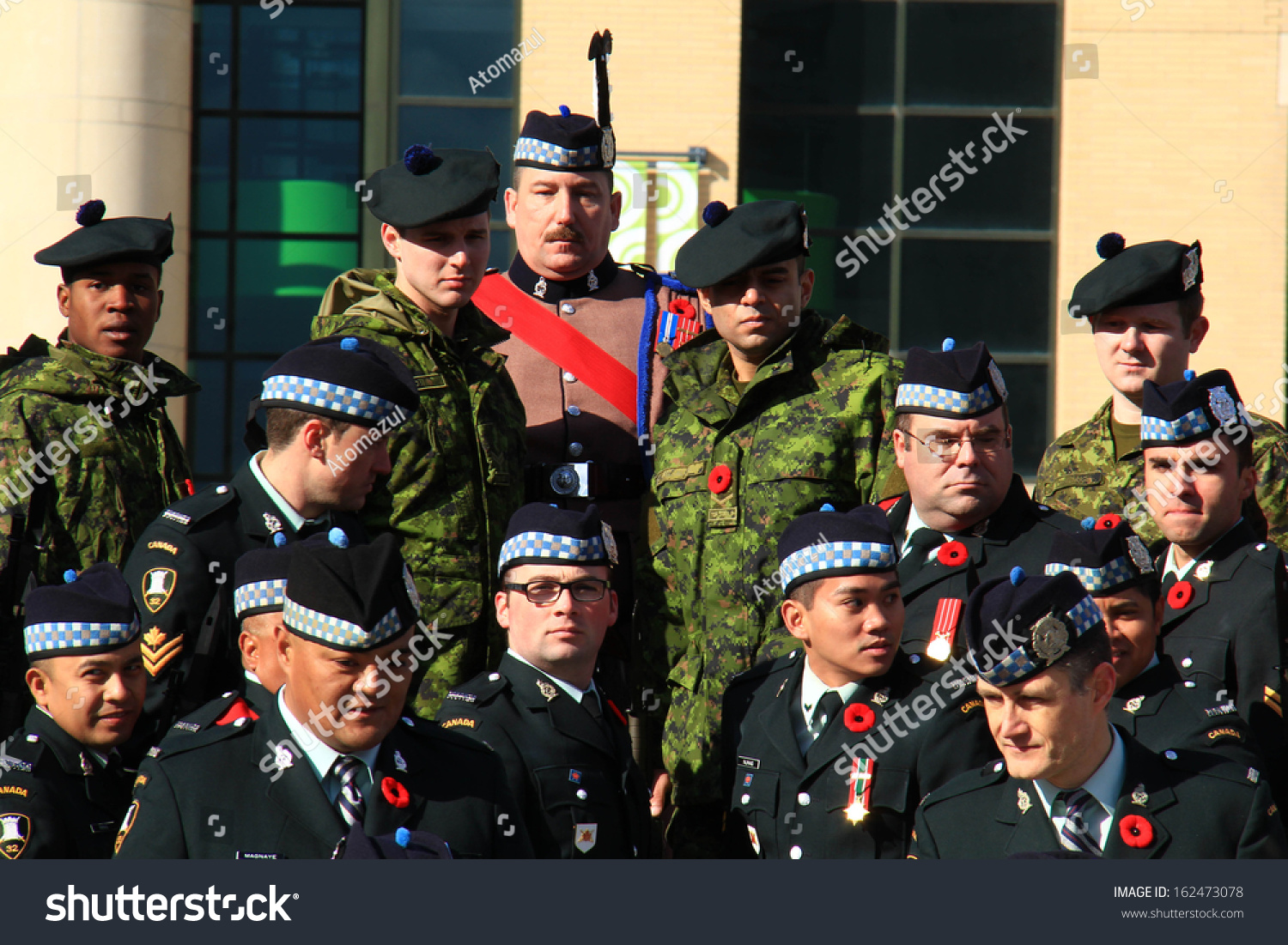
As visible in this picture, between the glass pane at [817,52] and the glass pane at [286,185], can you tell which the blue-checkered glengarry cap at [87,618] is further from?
the glass pane at [817,52]

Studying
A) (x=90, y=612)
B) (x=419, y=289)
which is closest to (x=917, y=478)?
(x=419, y=289)

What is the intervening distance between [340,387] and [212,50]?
6722 mm

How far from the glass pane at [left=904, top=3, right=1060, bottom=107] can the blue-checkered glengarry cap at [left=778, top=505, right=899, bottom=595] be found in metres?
6.57

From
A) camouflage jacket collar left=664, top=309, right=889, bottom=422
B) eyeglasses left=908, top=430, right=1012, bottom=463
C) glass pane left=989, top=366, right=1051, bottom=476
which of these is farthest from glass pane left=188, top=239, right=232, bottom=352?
eyeglasses left=908, top=430, right=1012, bottom=463

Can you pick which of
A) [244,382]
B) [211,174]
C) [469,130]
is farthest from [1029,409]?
[211,174]

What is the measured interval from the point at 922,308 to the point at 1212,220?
1.84m

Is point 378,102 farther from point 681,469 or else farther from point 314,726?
point 314,726

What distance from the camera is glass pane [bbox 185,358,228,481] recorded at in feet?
32.7

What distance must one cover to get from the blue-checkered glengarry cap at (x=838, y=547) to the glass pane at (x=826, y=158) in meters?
Answer: 6.14

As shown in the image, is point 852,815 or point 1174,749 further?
point 852,815

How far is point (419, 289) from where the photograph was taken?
4715 mm

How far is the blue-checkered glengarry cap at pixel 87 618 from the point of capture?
4.04 metres

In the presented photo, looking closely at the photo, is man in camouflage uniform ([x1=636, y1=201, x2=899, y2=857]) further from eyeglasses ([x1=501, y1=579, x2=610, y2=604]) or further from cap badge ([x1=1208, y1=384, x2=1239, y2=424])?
cap badge ([x1=1208, y1=384, x2=1239, y2=424])

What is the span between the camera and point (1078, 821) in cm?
335
